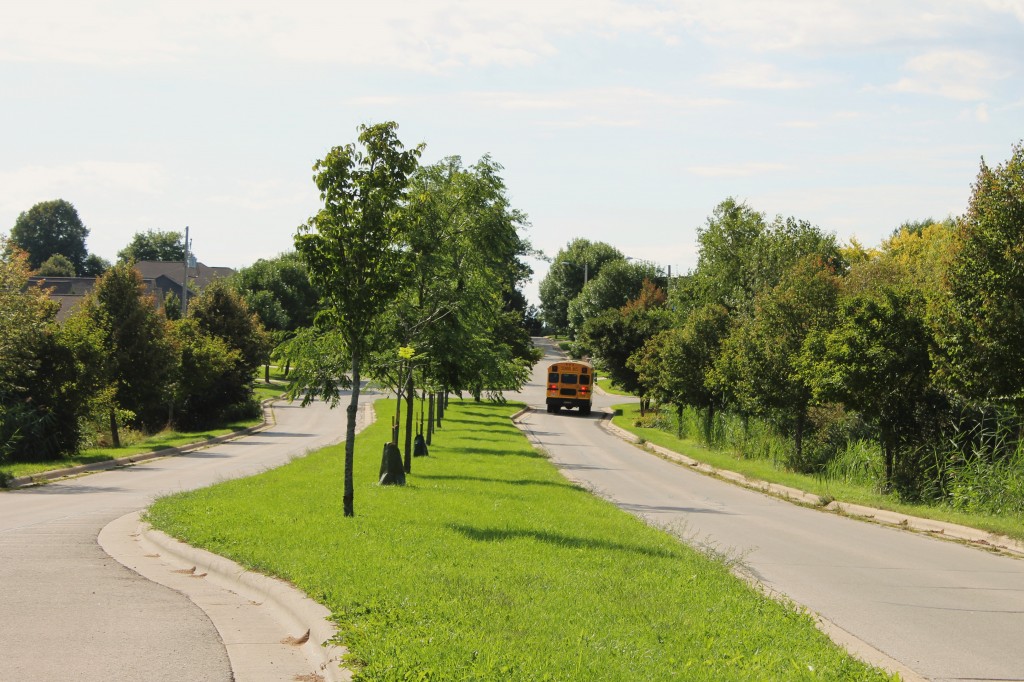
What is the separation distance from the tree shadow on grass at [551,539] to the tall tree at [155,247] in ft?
479

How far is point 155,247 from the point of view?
15275 centimetres

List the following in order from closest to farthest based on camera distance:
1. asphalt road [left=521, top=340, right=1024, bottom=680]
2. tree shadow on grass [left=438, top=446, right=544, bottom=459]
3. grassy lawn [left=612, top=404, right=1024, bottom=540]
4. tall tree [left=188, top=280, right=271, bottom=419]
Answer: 1. asphalt road [left=521, top=340, right=1024, bottom=680]
2. grassy lawn [left=612, top=404, right=1024, bottom=540]
3. tree shadow on grass [left=438, top=446, right=544, bottom=459]
4. tall tree [left=188, top=280, right=271, bottom=419]

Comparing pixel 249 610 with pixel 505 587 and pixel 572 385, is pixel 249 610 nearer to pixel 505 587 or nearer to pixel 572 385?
pixel 505 587

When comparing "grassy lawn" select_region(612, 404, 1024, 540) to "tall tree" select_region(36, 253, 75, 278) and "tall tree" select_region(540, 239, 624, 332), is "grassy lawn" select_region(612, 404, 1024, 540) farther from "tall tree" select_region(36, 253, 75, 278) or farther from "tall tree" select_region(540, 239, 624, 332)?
"tall tree" select_region(36, 253, 75, 278)

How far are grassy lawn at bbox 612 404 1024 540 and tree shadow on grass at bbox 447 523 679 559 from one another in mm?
6518

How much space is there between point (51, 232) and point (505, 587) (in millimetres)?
151714

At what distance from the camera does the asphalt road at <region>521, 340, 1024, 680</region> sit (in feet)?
28.7

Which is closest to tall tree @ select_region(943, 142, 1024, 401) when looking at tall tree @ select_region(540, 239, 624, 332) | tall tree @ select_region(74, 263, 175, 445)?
tall tree @ select_region(74, 263, 175, 445)

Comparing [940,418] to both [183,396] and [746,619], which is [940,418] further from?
[183,396]

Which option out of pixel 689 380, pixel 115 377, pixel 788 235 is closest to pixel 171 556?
pixel 115 377

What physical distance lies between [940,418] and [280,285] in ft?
268

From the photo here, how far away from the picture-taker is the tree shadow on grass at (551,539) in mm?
12203

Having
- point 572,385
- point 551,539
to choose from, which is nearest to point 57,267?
point 572,385

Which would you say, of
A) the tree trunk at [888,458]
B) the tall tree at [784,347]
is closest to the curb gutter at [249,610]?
the tree trunk at [888,458]
